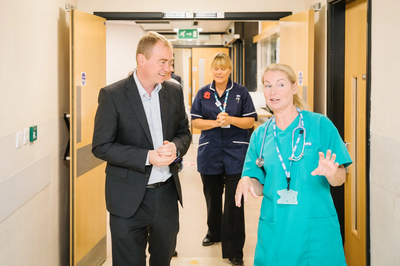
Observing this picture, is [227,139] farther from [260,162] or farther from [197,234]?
[260,162]

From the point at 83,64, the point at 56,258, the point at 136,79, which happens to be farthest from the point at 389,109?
the point at 56,258

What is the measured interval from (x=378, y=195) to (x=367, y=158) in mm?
249

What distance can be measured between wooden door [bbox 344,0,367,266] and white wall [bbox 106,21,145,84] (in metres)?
5.64

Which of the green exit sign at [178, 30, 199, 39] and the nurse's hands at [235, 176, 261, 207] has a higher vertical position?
the green exit sign at [178, 30, 199, 39]

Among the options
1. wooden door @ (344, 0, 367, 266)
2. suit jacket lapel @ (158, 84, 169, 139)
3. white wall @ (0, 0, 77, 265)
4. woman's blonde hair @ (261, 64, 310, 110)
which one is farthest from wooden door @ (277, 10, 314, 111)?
white wall @ (0, 0, 77, 265)

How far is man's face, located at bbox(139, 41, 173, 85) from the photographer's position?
228cm

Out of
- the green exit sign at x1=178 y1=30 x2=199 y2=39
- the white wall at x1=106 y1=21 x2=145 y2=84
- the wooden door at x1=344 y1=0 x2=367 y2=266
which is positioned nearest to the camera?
the wooden door at x1=344 y1=0 x2=367 y2=266

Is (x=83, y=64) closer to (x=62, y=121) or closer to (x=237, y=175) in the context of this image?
(x=62, y=121)

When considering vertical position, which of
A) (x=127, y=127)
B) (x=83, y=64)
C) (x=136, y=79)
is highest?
(x=83, y=64)

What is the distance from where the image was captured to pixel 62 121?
324cm

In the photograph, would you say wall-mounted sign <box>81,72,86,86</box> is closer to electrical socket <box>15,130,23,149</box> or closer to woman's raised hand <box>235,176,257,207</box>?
electrical socket <box>15,130,23,149</box>

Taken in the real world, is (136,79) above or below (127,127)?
above

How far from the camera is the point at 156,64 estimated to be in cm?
228

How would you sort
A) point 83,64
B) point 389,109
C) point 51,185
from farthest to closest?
point 83,64, point 51,185, point 389,109
